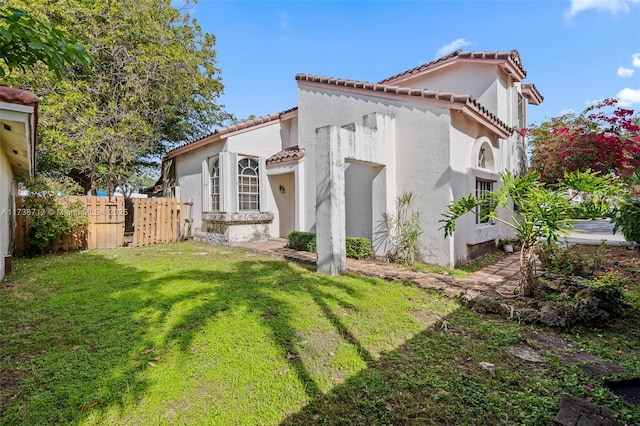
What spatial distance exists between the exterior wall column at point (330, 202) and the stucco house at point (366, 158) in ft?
0.09

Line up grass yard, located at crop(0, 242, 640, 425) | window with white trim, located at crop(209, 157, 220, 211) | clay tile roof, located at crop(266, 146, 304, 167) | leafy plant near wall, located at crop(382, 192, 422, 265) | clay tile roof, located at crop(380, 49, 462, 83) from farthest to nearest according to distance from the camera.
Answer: window with white trim, located at crop(209, 157, 220, 211)
clay tile roof, located at crop(266, 146, 304, 167)
clay tile roof, located at crop(380, 49, 462, 83)
leafy plant near wall, located at crop(382, 192, 422, 265)
grass yard, located at crop(0, 242, 640, 425)

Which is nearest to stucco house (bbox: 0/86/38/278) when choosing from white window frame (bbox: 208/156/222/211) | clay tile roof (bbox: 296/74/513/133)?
white window frame (bbox: 208/156/222/211)

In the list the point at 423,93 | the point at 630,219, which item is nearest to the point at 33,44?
the point at 630,219

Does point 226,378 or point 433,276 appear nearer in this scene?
point 226,378

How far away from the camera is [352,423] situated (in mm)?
2684

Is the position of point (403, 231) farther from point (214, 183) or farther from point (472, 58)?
point (214, 183)

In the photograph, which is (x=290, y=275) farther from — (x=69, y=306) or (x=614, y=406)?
(x=614, y=406)

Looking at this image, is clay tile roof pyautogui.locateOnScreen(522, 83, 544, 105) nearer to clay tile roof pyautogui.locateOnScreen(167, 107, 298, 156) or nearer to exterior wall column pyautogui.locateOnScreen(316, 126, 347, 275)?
clay tile roof pyautogui.locateOnScreen(167, 107, 298, 156)

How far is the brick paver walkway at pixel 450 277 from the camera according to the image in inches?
255

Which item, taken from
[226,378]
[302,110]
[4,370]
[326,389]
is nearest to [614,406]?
[326,389]

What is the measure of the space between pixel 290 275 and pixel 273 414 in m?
4.91

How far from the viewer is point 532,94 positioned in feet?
46.1

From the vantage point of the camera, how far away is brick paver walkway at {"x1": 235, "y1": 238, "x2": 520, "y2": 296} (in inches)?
255

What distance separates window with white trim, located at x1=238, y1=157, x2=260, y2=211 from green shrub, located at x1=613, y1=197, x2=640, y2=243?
1189 cm
